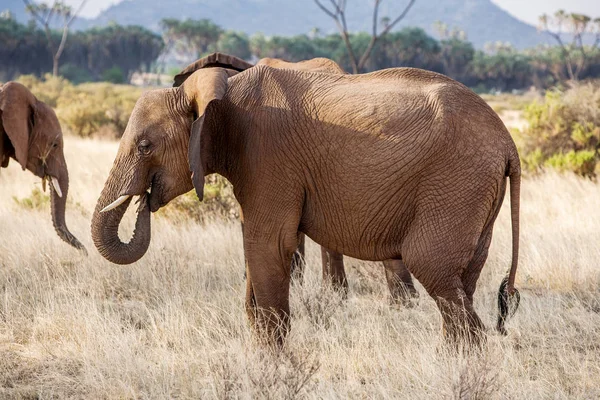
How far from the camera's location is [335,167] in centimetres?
445

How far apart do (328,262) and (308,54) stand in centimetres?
7406

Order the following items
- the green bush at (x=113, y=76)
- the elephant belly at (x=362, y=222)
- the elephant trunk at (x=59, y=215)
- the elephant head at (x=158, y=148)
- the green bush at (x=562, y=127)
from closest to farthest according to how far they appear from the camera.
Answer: the elephant belly at (x=362, y=222) → the elephant head at (x=158, y=148) → the elephant trunk at (x=59, y=215) → the green bush at (x=562, y=127) → the green bush at (x=113, y=76)

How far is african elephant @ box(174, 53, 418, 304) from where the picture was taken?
6078 mm

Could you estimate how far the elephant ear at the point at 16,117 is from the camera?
6.79 metres

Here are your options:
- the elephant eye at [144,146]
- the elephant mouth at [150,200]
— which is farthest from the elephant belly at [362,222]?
the elephant eye at [144,146]

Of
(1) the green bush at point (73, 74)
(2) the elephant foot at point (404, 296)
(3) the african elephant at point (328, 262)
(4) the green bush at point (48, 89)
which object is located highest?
(3) the african elephant at point (328, 262)

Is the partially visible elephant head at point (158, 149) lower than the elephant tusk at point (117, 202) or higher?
higher

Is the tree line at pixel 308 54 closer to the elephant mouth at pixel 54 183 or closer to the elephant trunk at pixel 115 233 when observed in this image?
the elephant mouth at pixel 54 183

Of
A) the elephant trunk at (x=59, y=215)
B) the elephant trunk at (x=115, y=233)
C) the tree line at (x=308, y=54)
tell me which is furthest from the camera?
the tree line at (x=308, y=54)

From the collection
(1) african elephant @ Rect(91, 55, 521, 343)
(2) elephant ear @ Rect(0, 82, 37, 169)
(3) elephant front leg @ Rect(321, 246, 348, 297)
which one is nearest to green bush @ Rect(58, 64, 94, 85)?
(2) elephant ear @ Rect(0, 82, 37, 169)

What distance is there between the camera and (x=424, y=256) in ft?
14.3

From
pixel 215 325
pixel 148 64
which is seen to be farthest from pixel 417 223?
pixel 148 64

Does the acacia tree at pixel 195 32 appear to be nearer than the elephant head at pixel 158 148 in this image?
No

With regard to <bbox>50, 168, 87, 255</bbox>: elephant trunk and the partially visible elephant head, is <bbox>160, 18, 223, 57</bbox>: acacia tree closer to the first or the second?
<bbox>50, 168, 87, 255</bbox>: elephant trunk
